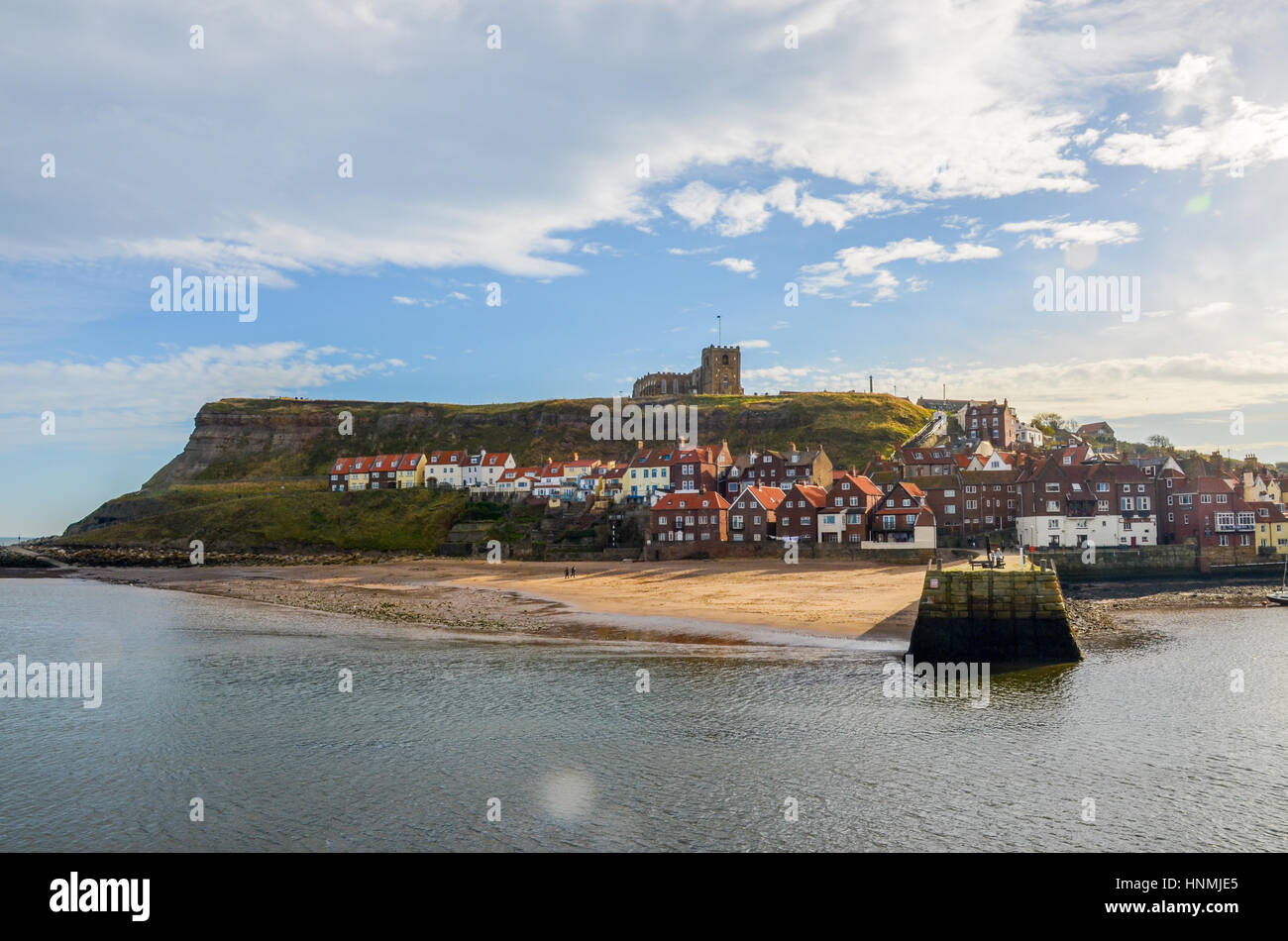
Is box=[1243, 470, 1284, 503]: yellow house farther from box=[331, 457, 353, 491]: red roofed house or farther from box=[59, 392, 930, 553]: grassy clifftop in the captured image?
box=[331, 457, 353, 491]: red roofed house

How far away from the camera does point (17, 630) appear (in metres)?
46.9

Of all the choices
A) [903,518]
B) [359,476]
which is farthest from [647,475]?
[359,476]

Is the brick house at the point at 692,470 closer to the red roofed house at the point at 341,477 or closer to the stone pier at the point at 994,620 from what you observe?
the red roofed house at the point at 341,477

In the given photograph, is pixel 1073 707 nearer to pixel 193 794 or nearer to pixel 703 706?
pixel 703 706

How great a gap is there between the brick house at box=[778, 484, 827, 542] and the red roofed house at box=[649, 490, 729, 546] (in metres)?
5.72

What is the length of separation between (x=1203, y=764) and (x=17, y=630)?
188 ft

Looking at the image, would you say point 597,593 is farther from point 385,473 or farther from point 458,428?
point 458,428

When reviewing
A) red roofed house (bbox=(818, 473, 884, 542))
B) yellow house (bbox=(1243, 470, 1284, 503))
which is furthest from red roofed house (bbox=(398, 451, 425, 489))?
yellow house (bbox=(1243, 470, 1284, 503))

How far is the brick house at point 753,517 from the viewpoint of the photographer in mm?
78250

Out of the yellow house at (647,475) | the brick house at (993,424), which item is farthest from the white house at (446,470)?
the brick house at (993,424)

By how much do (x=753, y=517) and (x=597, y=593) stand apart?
2558cm

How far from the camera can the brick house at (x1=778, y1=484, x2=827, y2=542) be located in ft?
250

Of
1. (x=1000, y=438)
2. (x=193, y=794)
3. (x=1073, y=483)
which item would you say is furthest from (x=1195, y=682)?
(x=1000, y=438)
